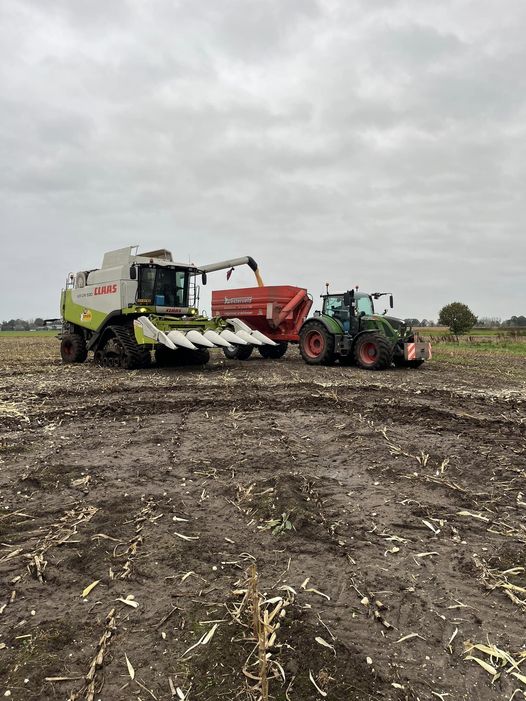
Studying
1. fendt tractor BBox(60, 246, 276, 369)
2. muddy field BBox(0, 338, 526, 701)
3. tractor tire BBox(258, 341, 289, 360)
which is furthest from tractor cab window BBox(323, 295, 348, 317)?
muddy field BBox(0, 338, 526, 701)

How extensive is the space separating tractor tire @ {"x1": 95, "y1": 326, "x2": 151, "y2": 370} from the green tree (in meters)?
54.8

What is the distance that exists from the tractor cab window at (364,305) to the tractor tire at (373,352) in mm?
1066

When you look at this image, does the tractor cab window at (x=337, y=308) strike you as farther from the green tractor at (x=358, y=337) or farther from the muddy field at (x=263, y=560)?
the muddy field at (x=263, y=560)

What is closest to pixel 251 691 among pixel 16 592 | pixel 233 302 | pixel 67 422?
pixel 16 592

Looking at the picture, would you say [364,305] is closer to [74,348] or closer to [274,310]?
[274,310]

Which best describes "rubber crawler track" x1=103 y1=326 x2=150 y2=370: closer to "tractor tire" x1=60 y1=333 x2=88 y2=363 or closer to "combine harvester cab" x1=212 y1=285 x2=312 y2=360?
"tractor tire" x1=60 y1=333 x2=88 y2=363

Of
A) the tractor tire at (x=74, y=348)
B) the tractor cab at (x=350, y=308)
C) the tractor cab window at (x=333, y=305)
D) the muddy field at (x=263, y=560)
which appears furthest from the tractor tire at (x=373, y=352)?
the tractor tire at (x=74, y=348)

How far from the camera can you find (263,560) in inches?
126

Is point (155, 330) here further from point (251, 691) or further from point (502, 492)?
point (251, 691)

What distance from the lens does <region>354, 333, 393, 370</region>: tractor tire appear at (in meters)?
13.8

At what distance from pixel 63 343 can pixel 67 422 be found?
35.2 ft

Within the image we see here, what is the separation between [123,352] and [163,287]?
246 cm

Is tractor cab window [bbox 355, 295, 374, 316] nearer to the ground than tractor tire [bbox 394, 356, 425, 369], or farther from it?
farther from it

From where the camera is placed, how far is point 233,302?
18.9 meters
